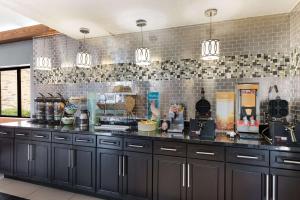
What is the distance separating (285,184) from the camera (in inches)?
76.2

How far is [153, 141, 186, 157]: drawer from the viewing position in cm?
232

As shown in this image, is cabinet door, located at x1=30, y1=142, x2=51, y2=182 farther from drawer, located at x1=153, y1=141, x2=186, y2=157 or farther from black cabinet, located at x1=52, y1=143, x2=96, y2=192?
drawer, located at x1=153, y1=141, x2=186, y2=157

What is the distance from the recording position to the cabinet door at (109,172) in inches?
103

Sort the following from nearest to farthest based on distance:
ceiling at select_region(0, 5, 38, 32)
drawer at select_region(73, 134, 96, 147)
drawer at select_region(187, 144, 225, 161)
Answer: drawer at select_region(187, 144, 225, 161), drawer at select_region(73, 134, 96, 147), ceiling at select_region(0, 5, 38, 32)

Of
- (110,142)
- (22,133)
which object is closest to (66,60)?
(22,133)

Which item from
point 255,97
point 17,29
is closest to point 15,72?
point 17,29

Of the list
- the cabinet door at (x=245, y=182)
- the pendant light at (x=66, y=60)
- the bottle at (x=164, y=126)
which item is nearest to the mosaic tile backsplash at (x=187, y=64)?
the pendant light at (x=66, y=60)

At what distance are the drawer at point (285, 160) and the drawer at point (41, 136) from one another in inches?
110

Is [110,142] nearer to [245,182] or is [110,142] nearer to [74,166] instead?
[74,166]

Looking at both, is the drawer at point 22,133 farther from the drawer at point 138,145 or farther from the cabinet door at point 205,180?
the cabinet door at point 205,180

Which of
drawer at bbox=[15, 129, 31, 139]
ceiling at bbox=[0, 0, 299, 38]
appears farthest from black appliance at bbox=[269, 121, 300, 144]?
drawer at bbox=[15, 129, 31, 139]

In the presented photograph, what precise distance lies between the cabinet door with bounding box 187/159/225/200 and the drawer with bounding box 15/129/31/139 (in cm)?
243

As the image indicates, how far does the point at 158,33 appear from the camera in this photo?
325 cm

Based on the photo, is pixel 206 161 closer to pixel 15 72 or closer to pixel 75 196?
pixel 75 196
